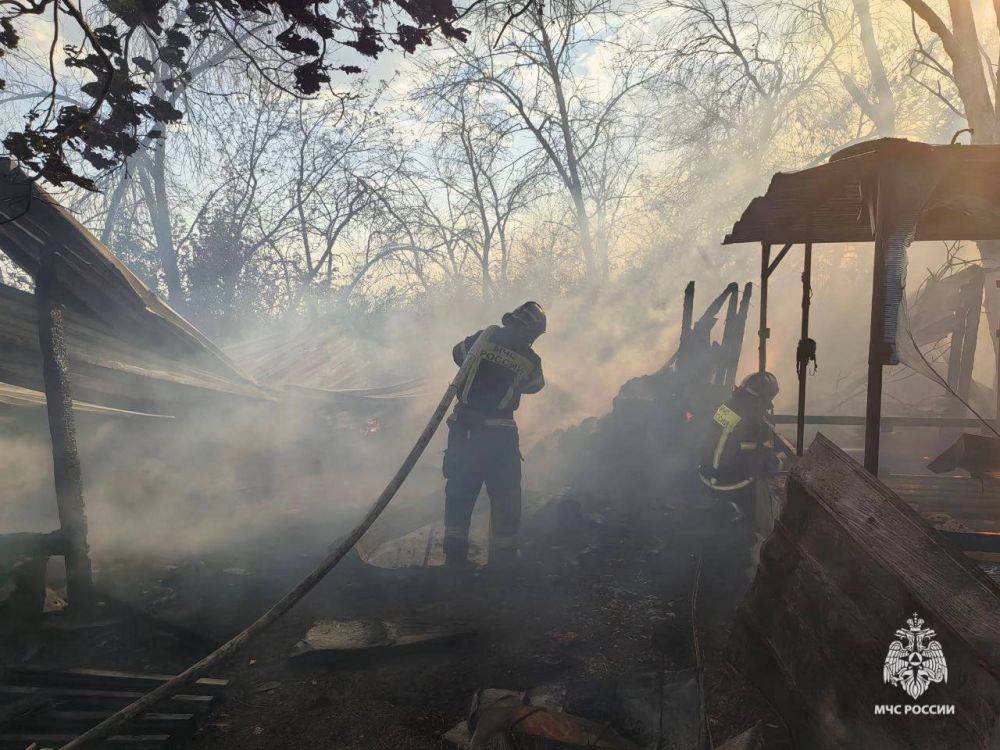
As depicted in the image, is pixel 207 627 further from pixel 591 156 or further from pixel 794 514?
pixel 591 156

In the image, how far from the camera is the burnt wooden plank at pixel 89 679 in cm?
338

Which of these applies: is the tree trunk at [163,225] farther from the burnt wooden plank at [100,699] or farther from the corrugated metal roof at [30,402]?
the burnt wooden plank at [100,699]

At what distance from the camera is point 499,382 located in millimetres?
5688

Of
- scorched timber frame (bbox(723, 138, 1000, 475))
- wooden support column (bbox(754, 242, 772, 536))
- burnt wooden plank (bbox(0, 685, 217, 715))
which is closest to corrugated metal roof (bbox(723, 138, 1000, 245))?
scorched timber frame (bbox(723, 138, 1000, 475))

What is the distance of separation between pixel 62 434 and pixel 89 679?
5.92ft

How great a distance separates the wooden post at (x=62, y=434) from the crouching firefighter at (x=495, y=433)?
2.99 m

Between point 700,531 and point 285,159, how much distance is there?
78.1 feet

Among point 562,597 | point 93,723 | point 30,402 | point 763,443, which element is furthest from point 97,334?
point 763,443

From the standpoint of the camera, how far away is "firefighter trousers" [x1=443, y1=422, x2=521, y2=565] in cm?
558

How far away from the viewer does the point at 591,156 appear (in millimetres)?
21094

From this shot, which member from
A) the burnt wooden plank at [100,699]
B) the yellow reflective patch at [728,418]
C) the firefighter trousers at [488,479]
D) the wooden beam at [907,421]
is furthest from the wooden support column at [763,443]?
the burnt wooden plank at [100,699]

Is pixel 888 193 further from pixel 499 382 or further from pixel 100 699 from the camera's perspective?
pixel 100 699

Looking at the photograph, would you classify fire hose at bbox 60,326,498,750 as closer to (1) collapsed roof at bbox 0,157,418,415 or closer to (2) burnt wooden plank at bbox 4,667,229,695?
(2) burnt wooden plank at bbox 4,667,229,695

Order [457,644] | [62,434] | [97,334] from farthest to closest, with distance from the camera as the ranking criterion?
[97,334]
[62,434]
[457,644]
